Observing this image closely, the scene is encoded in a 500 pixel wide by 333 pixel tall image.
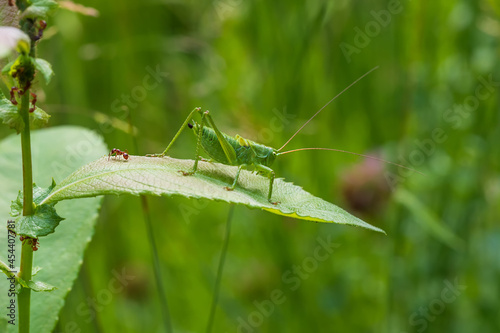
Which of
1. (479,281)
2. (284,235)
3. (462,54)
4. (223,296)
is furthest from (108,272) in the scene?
(462,54)

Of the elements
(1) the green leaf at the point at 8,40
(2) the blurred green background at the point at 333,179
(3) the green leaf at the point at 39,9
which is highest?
(3) the green leaf at the point at 39,9

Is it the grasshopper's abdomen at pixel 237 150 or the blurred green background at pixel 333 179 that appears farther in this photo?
the blurred green background at pixel 333 179

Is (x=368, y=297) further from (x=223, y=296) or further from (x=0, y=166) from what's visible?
(x=0, y=166)

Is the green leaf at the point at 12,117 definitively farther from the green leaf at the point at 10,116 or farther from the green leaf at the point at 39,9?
the green leaf at the point at 39,9

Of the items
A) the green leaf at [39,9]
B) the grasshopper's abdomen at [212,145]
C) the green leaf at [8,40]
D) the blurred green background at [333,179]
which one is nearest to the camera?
the green leaf at [8,40]

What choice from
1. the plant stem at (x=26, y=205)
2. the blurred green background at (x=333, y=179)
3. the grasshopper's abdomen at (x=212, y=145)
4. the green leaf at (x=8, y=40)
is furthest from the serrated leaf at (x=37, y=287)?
the blurred green background at (x=333, y=179)

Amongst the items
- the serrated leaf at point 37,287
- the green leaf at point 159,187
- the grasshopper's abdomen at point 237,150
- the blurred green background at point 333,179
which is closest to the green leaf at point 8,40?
the green leaf at point 159,187

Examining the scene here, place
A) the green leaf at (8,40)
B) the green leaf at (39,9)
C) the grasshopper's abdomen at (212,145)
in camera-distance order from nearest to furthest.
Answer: the green leaf at (8,40), the green leaf at (39,9), the grasshopper's abdomen at (212,145)

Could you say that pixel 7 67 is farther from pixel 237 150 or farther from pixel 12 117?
pixel 237 150

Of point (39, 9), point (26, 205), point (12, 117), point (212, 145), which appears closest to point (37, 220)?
point (26, 205)

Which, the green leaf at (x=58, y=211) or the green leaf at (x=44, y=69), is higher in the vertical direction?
the green leaf at (x=44, y=69)
